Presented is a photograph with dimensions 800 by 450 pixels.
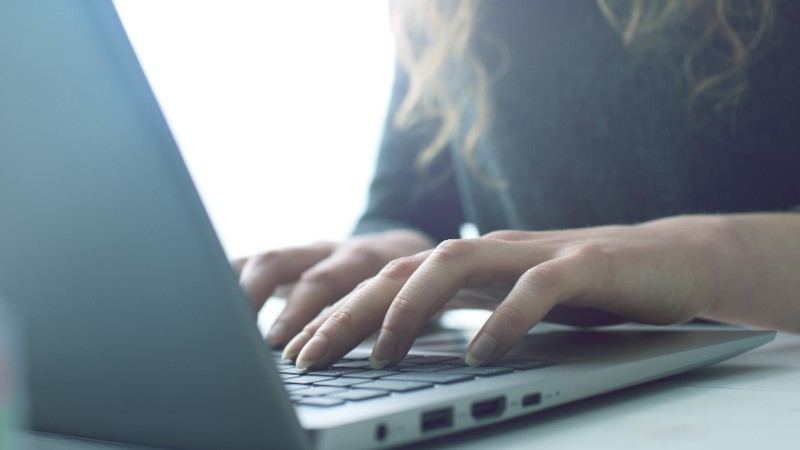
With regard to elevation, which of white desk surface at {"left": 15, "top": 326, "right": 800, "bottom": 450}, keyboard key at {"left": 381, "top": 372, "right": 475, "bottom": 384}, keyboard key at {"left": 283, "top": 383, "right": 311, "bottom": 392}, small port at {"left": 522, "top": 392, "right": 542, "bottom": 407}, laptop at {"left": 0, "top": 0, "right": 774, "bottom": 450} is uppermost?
laptop at {"left": 0, "top": 0, "right": 774, "bottom": 450}

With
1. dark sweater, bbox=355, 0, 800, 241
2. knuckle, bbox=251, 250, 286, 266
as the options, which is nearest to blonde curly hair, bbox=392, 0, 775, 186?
dark sweater, bbox=355, 0, 800, 241

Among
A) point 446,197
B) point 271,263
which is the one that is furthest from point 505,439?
point 446,197

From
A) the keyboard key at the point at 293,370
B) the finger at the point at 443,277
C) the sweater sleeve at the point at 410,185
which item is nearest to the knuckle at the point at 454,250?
the finger at the point at 443,277

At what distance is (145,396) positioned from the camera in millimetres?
324

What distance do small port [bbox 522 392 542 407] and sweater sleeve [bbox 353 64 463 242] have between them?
874mm

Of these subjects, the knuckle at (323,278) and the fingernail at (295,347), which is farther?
the knuckle at (323,278)

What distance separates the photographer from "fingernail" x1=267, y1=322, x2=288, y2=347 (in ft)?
2.12

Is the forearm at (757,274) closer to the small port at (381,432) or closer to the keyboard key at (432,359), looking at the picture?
the keyboard key at (432,359)

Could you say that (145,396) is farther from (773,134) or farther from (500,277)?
(773,134)

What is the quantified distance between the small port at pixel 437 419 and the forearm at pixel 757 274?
0.34 metres

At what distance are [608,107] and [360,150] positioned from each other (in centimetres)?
118

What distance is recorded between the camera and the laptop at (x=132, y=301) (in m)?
0.27

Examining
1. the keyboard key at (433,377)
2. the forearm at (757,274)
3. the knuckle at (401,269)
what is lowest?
the forearm at (757,274)

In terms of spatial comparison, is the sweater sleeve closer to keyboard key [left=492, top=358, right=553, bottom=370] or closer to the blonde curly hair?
the blonde curly hair
